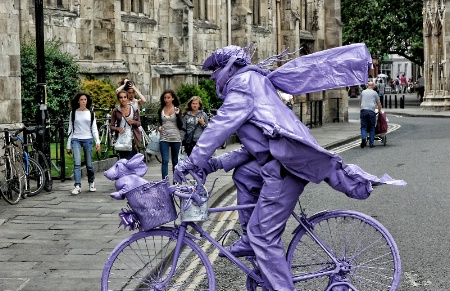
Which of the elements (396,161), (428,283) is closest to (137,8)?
(396,161)

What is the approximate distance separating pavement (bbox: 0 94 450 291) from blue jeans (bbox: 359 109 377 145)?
8983mm

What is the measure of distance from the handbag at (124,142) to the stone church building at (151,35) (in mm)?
1710

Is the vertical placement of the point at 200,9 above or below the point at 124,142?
above

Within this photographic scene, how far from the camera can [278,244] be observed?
617cm

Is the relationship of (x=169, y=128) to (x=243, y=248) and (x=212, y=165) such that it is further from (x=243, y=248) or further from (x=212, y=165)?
(x=243, y=248)

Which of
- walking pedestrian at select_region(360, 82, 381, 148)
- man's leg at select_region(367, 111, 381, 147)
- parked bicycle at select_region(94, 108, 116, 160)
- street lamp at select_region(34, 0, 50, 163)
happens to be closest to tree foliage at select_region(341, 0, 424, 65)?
man's leg at select_region(367, 111, 381, 147)

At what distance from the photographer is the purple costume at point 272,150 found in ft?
20.0

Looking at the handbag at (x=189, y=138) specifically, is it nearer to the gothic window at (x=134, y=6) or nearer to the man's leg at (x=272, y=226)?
the man's leg at (x=272, y=226)

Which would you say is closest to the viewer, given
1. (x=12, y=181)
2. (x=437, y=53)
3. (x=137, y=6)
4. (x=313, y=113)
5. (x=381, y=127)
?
(x=12, y=181)

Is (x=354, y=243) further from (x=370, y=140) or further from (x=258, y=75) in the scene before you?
(x=370, y=140)

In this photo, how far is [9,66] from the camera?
1470 centimetres

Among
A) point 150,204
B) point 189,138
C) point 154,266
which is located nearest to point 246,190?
point 150,204

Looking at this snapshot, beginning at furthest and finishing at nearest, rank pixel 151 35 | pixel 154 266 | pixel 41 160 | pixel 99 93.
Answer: pixel 151 35 < pixel 99 93 < pixel 41 160 < pixel 154 266

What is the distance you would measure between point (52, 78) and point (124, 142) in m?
7.09
